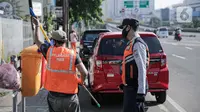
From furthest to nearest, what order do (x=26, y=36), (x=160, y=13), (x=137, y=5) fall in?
(x=160, y=13) < (x=137, y=5) < (x=26, y=36)

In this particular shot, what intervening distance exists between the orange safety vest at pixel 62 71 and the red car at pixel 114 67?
283 centimetres

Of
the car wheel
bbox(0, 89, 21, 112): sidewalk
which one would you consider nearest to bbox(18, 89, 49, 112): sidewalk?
bbox(0, 89, 21, 112): sidewalk

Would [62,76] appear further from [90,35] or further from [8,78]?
[90,35]

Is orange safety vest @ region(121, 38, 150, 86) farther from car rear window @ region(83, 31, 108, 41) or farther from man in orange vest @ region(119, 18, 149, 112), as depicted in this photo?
car rear window @ region(83, 31, 108, 41)

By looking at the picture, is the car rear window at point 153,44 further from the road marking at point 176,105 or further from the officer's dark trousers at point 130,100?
the officer's dark trousers at point 130,100

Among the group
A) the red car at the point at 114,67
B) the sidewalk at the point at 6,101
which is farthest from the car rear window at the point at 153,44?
the sidewalk at the point at 6,101

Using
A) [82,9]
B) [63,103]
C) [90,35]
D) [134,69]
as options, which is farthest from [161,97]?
[82,9]

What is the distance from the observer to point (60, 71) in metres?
4.40

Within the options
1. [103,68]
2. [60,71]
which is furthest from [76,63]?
[103,68]

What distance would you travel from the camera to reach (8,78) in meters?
4.58

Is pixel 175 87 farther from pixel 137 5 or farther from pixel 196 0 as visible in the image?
pixel 196 0

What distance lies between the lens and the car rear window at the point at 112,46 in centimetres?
742

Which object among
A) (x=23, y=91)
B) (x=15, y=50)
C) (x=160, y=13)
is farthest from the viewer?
(x=160, y=13)

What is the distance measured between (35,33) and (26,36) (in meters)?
13.2
